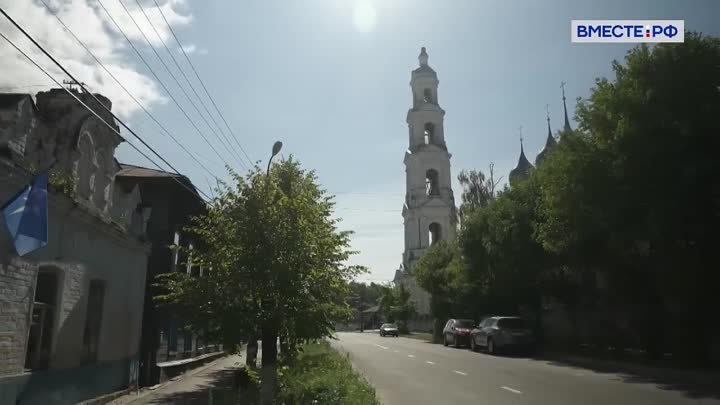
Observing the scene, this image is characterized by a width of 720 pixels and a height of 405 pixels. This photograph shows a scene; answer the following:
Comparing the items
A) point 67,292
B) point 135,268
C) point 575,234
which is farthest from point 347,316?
point 575,234

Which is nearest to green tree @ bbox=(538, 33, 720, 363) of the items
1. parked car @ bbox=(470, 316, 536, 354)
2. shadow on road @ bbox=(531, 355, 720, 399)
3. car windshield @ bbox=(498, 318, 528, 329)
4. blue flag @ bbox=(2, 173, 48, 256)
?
shadow on road @ bbox=(531, 355, 720, 399)

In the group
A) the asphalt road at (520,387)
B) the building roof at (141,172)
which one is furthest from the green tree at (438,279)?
the building roof at (141,172)

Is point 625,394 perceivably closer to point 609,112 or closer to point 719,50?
point 609,112

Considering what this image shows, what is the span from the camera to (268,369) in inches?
390

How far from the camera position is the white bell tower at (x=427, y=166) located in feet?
191

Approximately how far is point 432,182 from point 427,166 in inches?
98.0

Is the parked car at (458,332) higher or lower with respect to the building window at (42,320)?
lower

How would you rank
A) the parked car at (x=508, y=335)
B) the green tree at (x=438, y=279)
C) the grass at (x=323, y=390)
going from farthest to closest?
the green tree at (x=438, y=279) → the parked car at (x=508, y=335) → the grass at (x=323, y=390)

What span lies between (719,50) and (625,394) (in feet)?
39.7

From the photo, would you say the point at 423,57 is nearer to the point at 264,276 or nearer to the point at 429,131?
the point at 429,131

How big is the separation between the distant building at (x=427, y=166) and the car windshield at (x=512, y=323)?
Result: 30702 millimetres

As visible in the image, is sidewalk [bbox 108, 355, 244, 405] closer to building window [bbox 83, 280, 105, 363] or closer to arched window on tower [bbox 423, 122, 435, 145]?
building window [bbox 83, 280, 105, 363]

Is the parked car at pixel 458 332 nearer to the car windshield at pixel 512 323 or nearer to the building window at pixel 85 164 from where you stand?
the car windshield at pixel 512 323

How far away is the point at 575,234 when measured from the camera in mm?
20391
